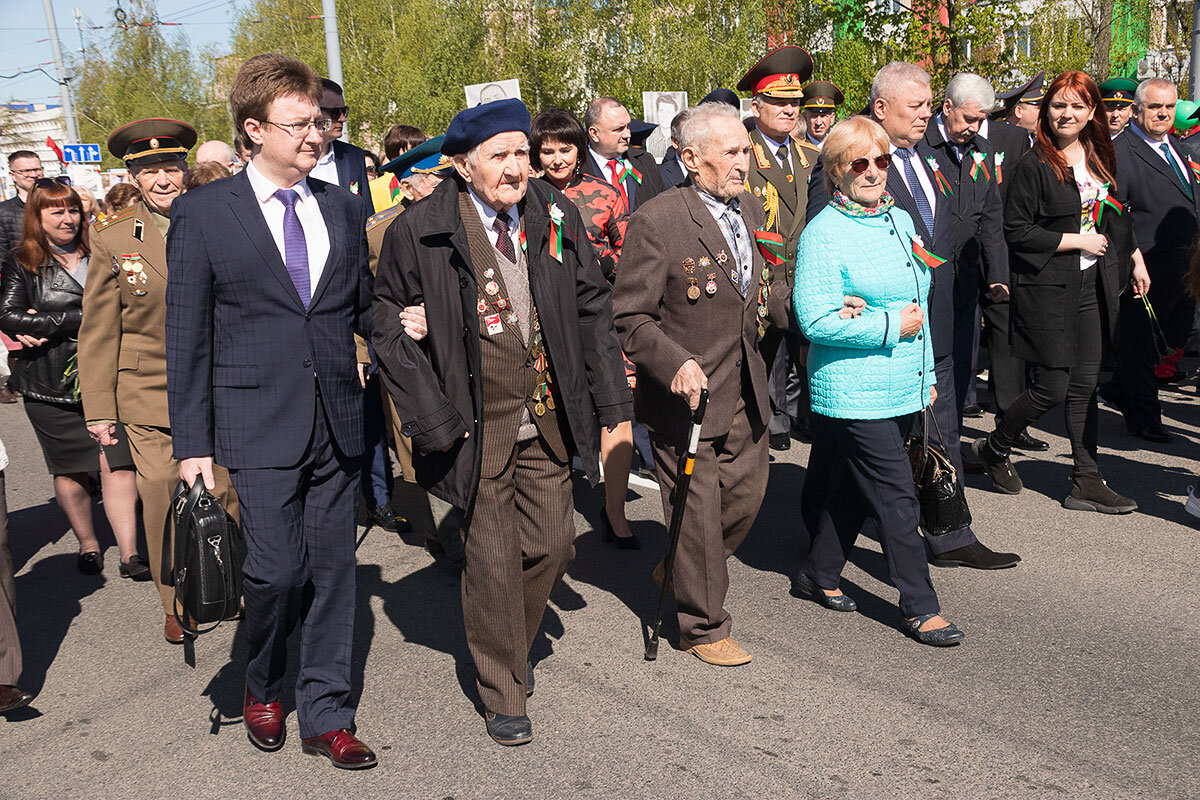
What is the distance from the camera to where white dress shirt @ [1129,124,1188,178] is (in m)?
7.43

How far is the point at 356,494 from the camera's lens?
404cm

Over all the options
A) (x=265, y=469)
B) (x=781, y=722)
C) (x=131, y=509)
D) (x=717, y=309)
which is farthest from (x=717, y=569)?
(x=131, y=509)

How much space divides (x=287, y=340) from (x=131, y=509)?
2.65 meters

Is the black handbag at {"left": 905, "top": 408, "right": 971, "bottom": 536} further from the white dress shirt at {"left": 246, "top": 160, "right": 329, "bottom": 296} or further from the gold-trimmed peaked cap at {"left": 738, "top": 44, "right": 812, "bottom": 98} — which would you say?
the gold-trimmed peaked cap at {"left": 738, "top": 44, "right": 812, "bottom": 98}

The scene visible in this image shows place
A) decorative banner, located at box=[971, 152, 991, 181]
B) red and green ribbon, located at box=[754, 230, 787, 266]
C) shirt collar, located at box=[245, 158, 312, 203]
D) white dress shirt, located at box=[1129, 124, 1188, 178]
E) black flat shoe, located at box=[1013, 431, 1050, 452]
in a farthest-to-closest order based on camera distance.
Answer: black flat shoe, located at box=[1013, 431, 1050, 452] < white dress shirt, located at box=[1129, 124, 1188, 178] < decorative banner, located at box=[971, 152, 991, 181] < red and green ribbon, located at box=[754, 230, 787, 266] < shirt collar, located at box=[245, 158, 312, 203]

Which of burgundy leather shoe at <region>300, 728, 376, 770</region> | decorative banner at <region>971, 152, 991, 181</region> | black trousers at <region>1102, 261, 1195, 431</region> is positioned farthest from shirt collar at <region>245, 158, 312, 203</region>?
black trousers at <region>1102, 261, 1195, 431</region>

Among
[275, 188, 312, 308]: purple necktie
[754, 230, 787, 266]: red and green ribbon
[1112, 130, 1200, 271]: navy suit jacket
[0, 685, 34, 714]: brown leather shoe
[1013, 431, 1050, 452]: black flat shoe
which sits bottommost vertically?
[1013, 431, 1050, 452]: black flat shoe

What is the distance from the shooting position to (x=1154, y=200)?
24.0 ft

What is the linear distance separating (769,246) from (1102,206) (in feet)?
9.09

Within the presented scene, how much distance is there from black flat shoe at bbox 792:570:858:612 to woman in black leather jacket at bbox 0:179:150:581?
3.30 meters

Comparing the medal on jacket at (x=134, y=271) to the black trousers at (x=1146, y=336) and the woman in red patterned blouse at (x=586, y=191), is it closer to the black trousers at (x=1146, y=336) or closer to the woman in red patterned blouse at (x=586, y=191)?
the woman in red patterned blouse at (x=586, y=191)

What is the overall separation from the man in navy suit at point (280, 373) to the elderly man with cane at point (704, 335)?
112 centimetres

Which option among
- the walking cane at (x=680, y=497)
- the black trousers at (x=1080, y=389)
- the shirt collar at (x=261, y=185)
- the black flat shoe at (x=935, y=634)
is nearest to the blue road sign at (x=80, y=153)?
the black trousers at (x=1080, y=389)

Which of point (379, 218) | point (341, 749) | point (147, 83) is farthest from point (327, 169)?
point (147, 83)
